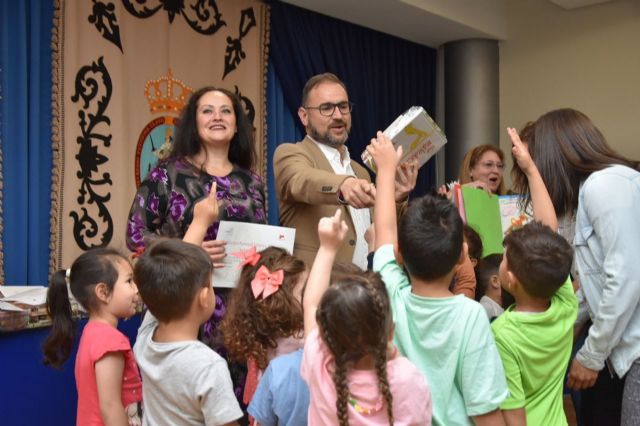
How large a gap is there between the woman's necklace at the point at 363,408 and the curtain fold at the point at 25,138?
2264 mm

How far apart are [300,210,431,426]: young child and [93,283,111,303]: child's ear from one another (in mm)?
924

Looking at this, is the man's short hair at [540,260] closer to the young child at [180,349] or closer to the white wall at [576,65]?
the young child at [180,349]

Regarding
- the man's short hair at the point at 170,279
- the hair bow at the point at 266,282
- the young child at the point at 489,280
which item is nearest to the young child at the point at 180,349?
the man's short hair at the point at 170,279

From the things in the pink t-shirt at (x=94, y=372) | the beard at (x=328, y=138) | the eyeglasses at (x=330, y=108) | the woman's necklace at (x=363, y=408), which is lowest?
the pink t-shirt at (x=94, y=372)

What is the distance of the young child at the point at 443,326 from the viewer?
1341mm

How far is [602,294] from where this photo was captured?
1.71 m

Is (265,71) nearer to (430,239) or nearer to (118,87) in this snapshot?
(118,87)

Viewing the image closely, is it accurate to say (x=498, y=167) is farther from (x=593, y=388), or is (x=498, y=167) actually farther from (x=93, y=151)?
(x=93, y=151)

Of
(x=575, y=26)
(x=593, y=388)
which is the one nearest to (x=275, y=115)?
(x=575, y=26)

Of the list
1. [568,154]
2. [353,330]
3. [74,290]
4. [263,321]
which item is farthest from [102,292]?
[568,154]

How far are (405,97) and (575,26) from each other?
1.32 m

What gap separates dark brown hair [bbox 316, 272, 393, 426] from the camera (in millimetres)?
1173

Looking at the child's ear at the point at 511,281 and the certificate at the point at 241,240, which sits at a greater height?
the certificate at the point at 241,240

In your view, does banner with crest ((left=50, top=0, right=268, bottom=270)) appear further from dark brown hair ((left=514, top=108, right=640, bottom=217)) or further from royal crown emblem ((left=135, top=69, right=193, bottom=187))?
dark brown hair ((left=514, top=108, right=640, bottom=217))
